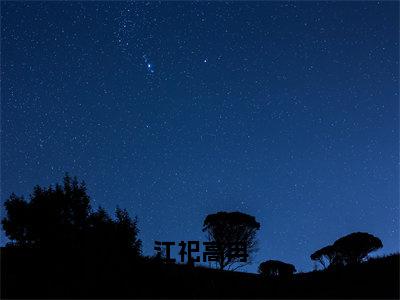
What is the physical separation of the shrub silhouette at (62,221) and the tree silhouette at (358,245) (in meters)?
36.6

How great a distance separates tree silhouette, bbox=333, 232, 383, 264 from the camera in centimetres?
5812

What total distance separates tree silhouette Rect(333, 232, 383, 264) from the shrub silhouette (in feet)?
120

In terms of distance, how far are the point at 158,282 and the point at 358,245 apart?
4857cm

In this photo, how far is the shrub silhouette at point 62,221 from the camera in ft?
99.8

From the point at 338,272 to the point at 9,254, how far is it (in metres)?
16.2

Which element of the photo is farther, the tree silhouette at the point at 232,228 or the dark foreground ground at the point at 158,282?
the tree silhouette at the point at 232,228

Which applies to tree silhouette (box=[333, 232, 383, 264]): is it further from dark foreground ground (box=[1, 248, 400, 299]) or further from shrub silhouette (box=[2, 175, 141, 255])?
dark foreground ground (box=[1, 248, 400, 299])

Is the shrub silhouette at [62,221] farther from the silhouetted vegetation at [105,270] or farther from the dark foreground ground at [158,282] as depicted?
→ the dark foreground ground at [158,282]

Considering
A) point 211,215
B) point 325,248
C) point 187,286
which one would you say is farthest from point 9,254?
point 325,248

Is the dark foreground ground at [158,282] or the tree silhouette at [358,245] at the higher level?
the tree silhouette at [358,245]

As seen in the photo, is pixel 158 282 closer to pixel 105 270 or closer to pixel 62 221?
pixel 105 270

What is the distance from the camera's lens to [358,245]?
5928 cm

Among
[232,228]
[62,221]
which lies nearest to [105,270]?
[62,221]

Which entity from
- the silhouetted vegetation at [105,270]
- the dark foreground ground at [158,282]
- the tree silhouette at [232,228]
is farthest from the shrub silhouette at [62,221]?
the tree silhouette at [232,228]
